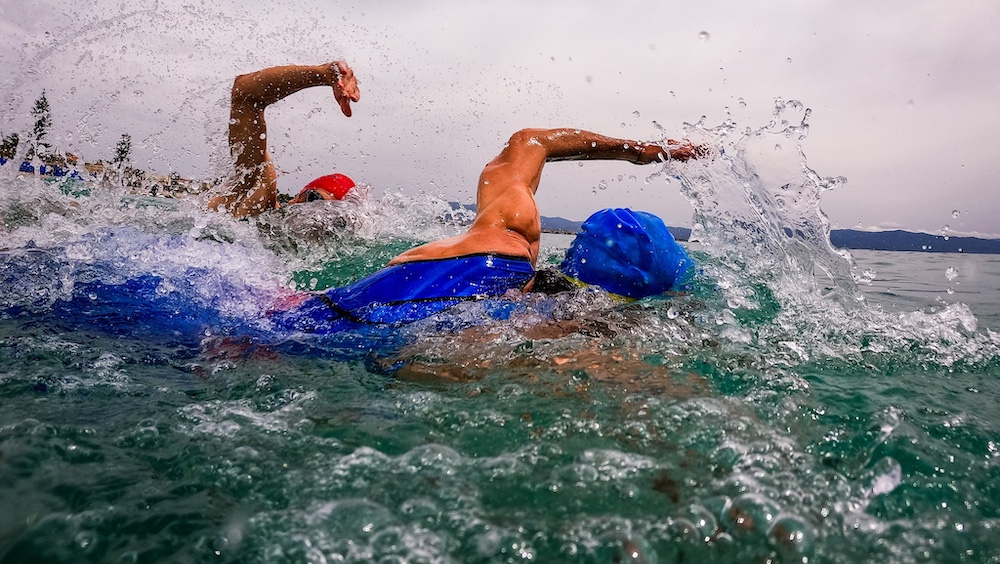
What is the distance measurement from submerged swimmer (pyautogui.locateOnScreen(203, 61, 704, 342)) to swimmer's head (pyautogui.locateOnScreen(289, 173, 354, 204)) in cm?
156

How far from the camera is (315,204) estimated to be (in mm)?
5754

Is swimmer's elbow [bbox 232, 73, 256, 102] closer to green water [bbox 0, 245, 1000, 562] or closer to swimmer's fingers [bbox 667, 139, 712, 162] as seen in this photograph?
green water [bbox 0, 245, 1000, 562]

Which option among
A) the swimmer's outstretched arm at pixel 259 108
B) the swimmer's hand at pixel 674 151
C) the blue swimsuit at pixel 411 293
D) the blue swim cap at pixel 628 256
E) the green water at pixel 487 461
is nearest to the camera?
the green water at pixel 487 461

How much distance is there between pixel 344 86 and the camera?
338 cm

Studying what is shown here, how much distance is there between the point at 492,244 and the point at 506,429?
1.37 meters

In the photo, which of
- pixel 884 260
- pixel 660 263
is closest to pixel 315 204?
pixel 660 263

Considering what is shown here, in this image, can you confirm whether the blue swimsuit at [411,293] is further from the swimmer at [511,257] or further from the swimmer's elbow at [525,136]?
the swimmer's elbow at [525,136]

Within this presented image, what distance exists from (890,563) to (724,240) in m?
3.26

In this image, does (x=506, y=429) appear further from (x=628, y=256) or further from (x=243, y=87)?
(x=243, y=87)

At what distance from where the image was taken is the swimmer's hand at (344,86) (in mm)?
3359

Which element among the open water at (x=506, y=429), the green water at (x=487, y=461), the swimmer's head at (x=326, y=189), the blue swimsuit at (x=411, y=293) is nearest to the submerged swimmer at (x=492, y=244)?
the blue swimsuit at (x=411, y=293)

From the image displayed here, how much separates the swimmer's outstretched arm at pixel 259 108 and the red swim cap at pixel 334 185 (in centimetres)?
127

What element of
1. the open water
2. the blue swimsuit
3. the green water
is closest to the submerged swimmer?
the blue swimsuit

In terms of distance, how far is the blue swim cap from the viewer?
332 cm
